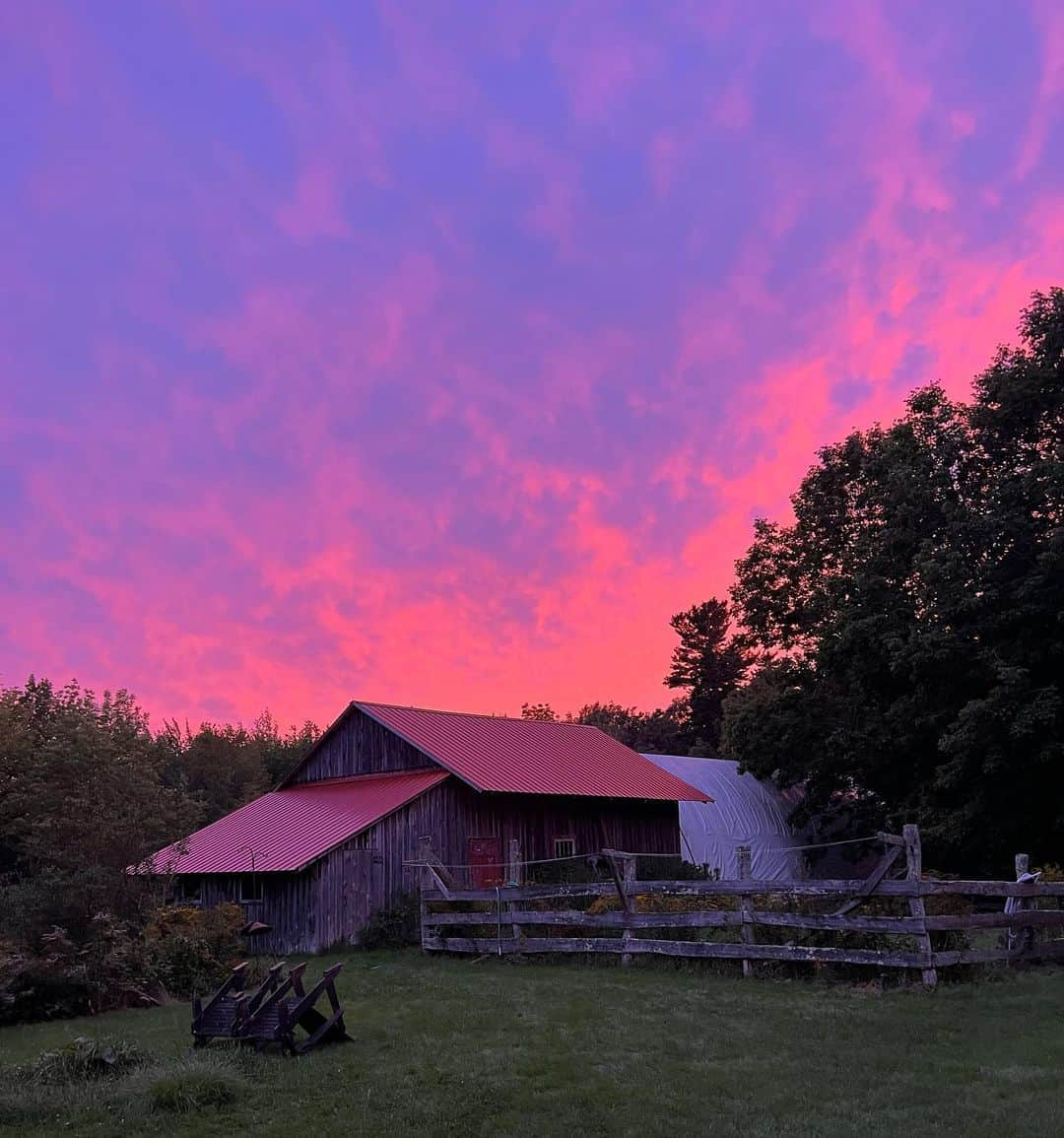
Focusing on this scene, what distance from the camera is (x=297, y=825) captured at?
1070 inches

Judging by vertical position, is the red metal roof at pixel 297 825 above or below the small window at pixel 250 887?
above

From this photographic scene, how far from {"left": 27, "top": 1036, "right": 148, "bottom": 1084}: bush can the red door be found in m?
18.8

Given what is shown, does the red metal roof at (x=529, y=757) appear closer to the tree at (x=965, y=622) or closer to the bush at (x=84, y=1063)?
the tree at (x=965, y=622)

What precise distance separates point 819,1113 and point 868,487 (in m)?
26.8

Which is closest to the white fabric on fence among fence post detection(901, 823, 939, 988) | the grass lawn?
the grass lawn

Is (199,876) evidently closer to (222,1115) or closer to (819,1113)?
(222,1115)

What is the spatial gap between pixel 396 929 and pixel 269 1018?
1351 centimetres

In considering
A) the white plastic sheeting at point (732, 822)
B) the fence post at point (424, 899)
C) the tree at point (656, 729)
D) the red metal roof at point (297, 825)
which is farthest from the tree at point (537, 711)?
the fence post at point (424, 899)

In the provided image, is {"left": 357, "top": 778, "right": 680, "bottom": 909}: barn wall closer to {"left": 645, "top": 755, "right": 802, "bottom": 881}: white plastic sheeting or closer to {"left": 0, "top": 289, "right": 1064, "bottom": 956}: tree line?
{"left": 645, "top": 755, "right": 802, "bottom": 881}: white plastic sheeting

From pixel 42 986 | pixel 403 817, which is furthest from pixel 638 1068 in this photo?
pixel 403 817

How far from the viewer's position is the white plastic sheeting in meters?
35.2

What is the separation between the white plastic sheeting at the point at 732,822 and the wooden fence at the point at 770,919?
51.3 ft

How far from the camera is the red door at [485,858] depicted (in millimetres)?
27938

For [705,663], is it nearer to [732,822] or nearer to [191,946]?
[732,822]
